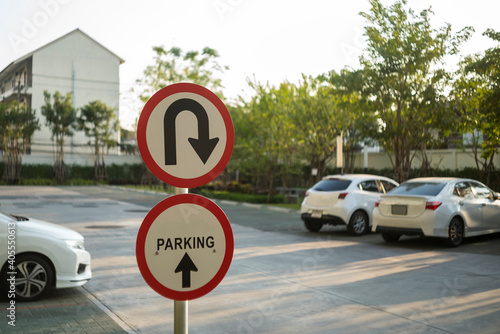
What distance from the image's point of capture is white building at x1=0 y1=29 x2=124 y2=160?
174 feet

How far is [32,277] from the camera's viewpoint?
711 cm

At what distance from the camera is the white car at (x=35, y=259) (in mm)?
6918

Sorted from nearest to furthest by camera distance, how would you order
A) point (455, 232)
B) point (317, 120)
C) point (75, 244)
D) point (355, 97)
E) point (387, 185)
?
point (75, 244)
point (455, 232)
point (387, 185)
point (355, 97)
point (317, 120)

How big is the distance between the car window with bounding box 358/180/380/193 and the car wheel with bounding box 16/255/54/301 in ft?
33.1

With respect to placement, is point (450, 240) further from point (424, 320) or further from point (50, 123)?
point (50, 123)

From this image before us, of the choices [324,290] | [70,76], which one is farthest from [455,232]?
[70,76]

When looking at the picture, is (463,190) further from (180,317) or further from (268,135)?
(268,135)

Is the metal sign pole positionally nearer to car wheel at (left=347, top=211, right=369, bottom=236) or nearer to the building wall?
car wheel at (left=347, top=211, right=369, bottom=236)

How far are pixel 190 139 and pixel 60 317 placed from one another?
4251 mm

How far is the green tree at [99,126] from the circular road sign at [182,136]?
162ft

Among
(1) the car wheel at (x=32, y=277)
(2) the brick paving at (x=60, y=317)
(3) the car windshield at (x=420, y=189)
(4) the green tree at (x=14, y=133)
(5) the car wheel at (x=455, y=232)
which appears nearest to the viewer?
(2) the brick paving at (x=60, y=317)

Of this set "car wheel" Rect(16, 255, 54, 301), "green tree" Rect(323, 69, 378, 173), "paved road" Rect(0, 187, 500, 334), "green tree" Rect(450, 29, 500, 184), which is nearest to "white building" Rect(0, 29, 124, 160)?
"green tree" Rect(323, 69, 378, 173)

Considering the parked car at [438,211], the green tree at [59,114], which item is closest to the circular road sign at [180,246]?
the parked car at [438,211]

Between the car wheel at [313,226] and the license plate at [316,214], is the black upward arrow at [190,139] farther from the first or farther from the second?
the car wheel at [313,226]
